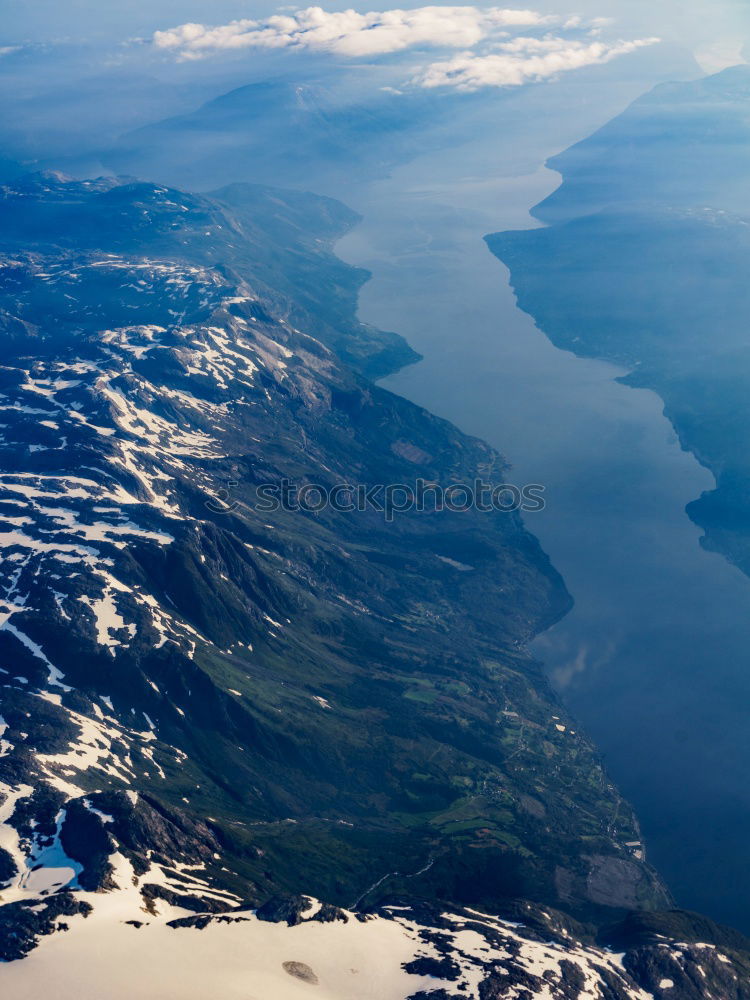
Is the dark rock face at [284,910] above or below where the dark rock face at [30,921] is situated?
below

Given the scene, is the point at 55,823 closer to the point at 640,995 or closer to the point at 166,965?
the point at 166,965

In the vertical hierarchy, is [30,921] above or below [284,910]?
above

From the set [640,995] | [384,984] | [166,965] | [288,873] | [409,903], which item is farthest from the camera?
[288,873]

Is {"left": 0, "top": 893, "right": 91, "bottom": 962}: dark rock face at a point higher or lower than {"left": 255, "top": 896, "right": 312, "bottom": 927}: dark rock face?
higher

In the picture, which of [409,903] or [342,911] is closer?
[342,911]

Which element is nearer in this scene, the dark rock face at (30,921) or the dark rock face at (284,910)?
the dark rock face at (30,921)

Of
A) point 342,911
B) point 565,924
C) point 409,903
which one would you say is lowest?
point 565,924

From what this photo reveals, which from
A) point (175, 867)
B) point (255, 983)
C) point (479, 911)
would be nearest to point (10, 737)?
point (175, 867)

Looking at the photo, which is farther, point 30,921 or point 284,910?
point 284,910

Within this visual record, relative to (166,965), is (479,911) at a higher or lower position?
lower

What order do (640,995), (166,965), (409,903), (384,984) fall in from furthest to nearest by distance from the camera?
(409,903) → (640,995) → (384,984) → (166,965)

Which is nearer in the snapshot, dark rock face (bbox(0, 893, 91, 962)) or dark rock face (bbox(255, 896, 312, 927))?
dark rock face (bbox(0, 893, 91, 962))
